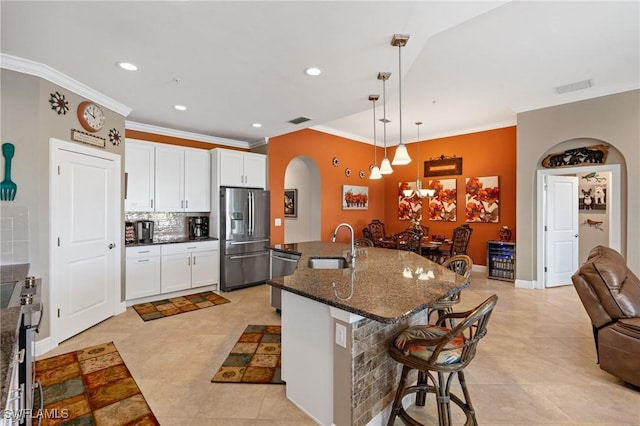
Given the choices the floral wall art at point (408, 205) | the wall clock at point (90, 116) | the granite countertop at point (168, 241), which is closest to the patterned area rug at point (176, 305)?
the granite countertop at point (168, 241)

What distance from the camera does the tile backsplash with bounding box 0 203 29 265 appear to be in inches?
106

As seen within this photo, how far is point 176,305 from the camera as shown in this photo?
13.9ft

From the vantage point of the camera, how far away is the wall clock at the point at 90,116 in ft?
10.7

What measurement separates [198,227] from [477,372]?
4.45m

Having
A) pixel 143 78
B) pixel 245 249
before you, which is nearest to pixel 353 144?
pixel 245 249

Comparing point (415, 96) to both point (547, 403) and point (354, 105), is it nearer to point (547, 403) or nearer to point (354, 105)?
point (354, 105)

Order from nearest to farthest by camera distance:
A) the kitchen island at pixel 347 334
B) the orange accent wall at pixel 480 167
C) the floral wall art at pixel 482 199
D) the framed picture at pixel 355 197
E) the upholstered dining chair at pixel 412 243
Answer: the kitchen island at pixel 347 334
the upholstered dining chair at pixel 412 243
the orange accent wall at pixel 480 167
the floral wall art at pixel 482 199
the framed picture at pixel 355 197

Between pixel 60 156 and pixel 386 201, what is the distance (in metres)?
6.69

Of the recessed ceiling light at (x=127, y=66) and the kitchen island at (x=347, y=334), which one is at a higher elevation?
the recessed ceiling light at (x=127, y=66)

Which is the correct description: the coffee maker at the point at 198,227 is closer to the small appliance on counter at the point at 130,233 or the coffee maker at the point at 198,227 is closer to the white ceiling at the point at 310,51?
the small appliance on counter at the point at 130,233

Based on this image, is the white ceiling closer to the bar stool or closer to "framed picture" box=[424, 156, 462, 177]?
the bar stool

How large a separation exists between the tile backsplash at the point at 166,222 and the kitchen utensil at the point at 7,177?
6.04ft

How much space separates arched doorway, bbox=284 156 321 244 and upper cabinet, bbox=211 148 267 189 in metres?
1.13

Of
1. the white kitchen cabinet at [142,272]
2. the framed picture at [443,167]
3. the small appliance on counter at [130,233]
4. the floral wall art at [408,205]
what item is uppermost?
the framed picture at [443,167]
